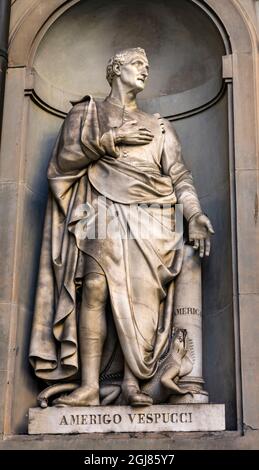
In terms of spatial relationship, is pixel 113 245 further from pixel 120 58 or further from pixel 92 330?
pixel 120 58

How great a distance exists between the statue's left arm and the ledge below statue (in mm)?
1470

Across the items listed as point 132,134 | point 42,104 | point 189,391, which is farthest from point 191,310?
point 42,104

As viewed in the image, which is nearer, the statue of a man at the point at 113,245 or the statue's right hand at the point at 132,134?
the statue of a man at the point at 113,245

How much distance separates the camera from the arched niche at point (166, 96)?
9336 mm

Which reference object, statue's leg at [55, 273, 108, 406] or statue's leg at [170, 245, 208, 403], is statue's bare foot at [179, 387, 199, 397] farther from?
statue's leg at [55, 273, 108, 406]

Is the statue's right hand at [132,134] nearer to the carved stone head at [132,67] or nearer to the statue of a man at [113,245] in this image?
the statue of a man at [113,245]

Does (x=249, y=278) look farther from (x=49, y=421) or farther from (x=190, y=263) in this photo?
(x=49, y=421)

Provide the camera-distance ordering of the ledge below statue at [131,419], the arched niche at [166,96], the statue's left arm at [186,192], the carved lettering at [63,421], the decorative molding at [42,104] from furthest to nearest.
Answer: the decorative molding at [42,104] → the arched niche at [166,96] → the statue's left arm at [186,192] → the carved lettering at [63,421] → the ledge below statue at [131,419]

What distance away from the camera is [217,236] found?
382 inches

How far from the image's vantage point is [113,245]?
9.10 m

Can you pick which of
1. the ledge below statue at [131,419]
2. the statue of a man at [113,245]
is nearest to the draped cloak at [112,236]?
the statue of a man at [113,245]

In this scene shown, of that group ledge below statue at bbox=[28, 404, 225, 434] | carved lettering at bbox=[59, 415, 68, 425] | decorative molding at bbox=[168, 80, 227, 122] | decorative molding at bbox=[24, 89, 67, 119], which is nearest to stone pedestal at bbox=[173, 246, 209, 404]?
ledge below statue at bbox=[28, 404, 225, 434]

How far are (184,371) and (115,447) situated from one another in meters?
0.99

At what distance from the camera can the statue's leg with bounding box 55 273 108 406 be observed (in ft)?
29.1
